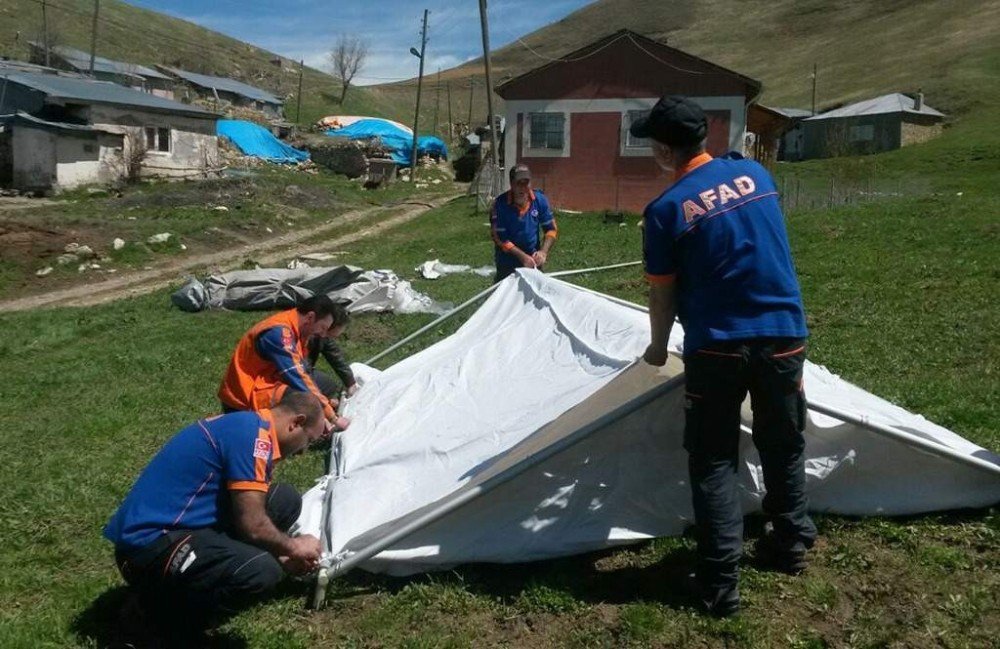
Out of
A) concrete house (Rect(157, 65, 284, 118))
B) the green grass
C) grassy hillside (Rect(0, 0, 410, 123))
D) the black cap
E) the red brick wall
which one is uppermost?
grassy hillside (Rect(0, 0, 410, 123))

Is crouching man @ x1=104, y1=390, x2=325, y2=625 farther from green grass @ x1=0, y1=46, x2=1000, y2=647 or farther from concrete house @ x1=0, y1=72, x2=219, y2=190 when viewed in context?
concrete house @ x1=0, y1=72, x2=219, y2=190

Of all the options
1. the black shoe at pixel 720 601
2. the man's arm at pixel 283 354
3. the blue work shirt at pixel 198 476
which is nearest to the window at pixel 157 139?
the man's arm at pixel 283 354

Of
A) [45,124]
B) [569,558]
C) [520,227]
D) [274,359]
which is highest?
[45,124]

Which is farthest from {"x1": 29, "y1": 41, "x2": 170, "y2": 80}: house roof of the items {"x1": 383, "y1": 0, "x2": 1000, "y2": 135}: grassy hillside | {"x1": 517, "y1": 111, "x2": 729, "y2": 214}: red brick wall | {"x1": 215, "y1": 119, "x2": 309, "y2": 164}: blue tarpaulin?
{"x1": 517, "y1": 111, "x2": 729, "y2": 214}: red brick wall

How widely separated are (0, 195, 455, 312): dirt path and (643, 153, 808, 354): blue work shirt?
13489 mm

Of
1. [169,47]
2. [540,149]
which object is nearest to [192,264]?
[540,149]

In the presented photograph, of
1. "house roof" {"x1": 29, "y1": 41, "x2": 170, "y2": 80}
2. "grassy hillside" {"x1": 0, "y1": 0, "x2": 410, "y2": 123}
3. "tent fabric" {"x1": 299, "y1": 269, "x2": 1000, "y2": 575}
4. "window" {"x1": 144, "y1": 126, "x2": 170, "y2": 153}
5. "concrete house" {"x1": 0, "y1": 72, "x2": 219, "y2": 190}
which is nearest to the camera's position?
"tent fabric" {"x1": 299, "y1": 269, "x2": 1000, "y2": 575}

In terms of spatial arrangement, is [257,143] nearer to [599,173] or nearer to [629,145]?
[599,173]

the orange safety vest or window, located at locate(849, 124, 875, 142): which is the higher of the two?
window, located at locate(849, 124, 875, 142)

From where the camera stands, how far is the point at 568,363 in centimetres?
500

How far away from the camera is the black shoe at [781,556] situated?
362 centimetres

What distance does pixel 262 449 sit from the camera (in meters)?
3.23

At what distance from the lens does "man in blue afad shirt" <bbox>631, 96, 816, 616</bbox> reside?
3230mm

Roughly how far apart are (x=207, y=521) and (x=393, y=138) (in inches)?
1708
